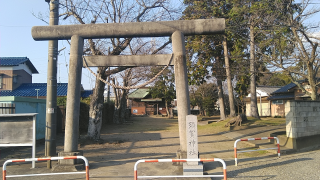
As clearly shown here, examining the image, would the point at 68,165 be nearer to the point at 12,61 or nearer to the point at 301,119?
the point at 301,119

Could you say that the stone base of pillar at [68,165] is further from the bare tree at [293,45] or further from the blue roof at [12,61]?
the blue roof at [12,61]

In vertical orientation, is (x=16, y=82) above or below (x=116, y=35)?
above

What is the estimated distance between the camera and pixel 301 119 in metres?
10.6

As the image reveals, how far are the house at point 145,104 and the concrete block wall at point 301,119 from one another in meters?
35.0

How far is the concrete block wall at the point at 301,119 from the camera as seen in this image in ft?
Result: 33.8

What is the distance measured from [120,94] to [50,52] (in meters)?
20.5

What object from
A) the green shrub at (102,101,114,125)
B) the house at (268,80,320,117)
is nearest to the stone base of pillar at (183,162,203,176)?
the green shrub at (102,101,114,125)

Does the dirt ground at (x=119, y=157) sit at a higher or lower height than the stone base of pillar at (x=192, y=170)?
lower

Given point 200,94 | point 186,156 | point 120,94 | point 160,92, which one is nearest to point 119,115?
point 120,94

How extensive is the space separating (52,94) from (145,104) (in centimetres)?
4112

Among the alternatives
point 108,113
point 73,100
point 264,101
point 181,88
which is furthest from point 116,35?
point 264,101

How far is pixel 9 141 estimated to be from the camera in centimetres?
794

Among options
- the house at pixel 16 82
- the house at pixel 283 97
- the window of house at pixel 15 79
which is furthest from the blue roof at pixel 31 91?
the house at pixel 283 97

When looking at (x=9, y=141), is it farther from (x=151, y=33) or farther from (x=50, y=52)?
(x=151, y=33)
